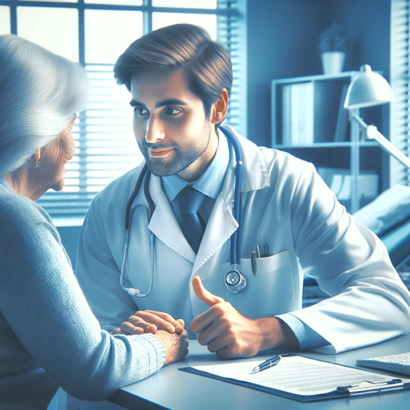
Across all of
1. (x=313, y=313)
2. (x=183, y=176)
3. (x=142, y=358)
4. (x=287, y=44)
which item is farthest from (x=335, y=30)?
(x=142, y=358)

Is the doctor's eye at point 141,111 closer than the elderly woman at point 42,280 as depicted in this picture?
No

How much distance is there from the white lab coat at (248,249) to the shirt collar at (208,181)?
0.03 metres

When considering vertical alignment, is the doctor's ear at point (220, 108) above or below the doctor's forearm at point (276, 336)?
above

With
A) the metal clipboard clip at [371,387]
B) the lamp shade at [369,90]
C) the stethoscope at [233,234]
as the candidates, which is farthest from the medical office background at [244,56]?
the metal clipboard clip at [371,387]

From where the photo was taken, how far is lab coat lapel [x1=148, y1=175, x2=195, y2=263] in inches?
58.6

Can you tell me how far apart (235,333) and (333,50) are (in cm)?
340

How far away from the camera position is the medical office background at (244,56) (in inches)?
150

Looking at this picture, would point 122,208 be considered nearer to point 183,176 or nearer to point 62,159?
point 183,176

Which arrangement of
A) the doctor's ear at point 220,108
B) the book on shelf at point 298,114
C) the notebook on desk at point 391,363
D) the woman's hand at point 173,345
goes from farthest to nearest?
the book on shelf at point 298,114 < the doctor's ear at point 220,108 < the woman's hand at point 173,345 < the notebook on desk at point 391,363

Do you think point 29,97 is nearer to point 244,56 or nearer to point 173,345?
point 173,345

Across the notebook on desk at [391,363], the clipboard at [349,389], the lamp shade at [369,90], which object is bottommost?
the notebook on desk at [391,363]

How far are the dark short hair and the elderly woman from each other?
17.3 inches

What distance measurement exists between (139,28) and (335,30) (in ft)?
4.73

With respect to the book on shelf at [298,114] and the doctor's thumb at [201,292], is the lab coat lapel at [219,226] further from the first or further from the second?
the book on shelf at [298,114]
